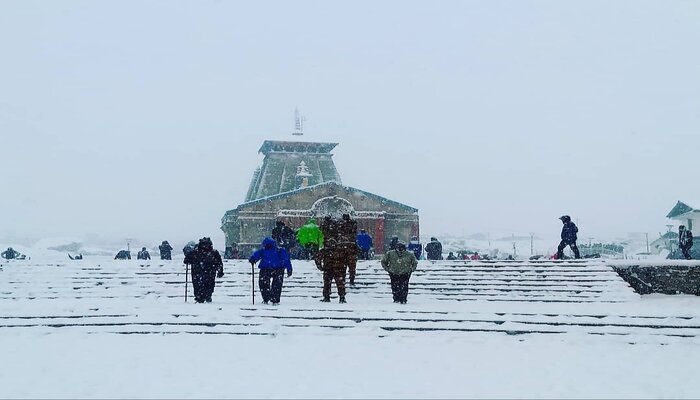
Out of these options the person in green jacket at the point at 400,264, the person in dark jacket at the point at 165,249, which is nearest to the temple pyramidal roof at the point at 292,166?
the person in dark jacket at the point at 165,249

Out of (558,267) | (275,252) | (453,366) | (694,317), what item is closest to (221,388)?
(453,366)

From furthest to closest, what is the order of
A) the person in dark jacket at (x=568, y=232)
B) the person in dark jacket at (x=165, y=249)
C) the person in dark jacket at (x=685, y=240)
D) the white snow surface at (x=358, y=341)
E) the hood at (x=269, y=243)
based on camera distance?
1. the person in dark jacket at (x=165, y=249)
2. the person in dark jacket at (x=685, y=240)
3. the person in dark jacket at (x=568, y=232)
4. the hood at (x=269, y=243)
5. the white snow surface at (x=358, y=341)

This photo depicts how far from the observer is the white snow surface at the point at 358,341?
7551 mm

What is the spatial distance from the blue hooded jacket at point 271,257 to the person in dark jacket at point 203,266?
102 centimetres

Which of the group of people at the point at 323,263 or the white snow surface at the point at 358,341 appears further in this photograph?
the group of people at the point at 323,263

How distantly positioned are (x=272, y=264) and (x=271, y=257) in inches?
5.9

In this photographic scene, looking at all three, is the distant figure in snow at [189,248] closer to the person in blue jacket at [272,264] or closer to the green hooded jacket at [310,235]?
the person in blue jacket at [272,264]

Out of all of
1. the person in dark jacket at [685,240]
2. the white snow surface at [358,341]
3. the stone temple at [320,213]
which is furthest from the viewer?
the stone temple at [320,213]

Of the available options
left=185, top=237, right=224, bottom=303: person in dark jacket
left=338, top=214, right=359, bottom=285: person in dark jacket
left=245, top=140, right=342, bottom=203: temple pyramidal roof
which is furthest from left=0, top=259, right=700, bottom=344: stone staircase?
left=245, top=140, right=342, bottom=203: temple pyramidal roof

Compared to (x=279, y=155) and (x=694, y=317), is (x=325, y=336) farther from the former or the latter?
(x=279, y=155)

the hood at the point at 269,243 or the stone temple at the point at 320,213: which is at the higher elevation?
the stone temple at the point at 320,213

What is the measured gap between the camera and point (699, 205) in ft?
128

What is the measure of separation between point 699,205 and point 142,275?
35130mm

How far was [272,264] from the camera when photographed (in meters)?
13.1
